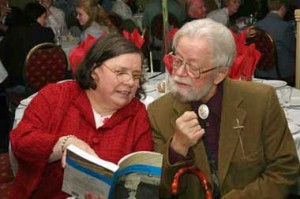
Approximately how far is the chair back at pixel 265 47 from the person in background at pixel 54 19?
2669 millimetres

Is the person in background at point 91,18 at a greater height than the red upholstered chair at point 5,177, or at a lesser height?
greater

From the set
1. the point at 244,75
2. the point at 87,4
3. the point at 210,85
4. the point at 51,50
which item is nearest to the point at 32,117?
the point at 210,85

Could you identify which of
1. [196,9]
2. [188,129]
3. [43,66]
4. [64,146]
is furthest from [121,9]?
[188,129]

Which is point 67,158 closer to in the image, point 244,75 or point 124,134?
point 124,134

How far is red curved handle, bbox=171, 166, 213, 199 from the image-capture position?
1.86 metres

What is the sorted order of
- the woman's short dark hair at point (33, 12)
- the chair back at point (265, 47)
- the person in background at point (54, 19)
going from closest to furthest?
1. the chair back at point (265, 47)
2. the woman's short dark hair at point (33, 12)
3. the person in background at point (54, 19)

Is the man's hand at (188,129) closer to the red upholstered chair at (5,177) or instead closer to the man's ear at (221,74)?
the man's ear at (221,74)

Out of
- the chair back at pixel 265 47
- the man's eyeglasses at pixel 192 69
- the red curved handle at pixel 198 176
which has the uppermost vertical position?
the man's eyeglasses at pixel 192 69

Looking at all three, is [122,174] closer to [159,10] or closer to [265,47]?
[265,47]

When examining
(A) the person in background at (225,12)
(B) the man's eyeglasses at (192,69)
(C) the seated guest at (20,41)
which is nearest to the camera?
(B) the man's eyeglasses at (192,69)

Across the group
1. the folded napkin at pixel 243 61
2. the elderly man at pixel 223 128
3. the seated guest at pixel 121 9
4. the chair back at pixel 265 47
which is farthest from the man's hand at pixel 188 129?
the seated guest at pixel 121 9

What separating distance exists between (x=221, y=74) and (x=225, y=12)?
15.9 feet

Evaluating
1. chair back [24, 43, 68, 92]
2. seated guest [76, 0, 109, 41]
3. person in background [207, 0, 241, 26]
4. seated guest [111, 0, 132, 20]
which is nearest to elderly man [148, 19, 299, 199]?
chair back [24, 43, 68, 92]

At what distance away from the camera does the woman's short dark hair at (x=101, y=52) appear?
2008 mm
